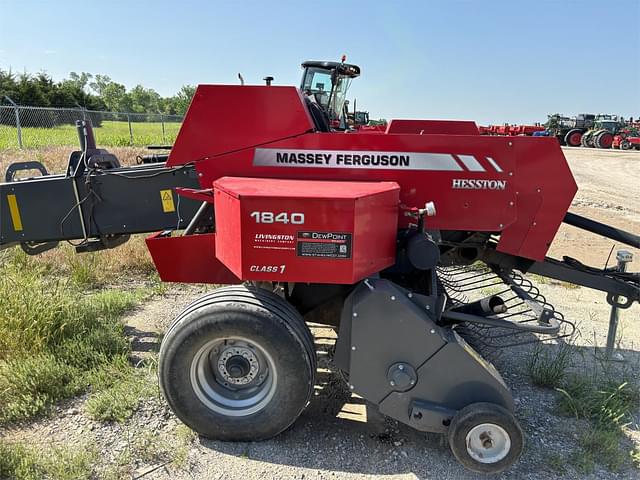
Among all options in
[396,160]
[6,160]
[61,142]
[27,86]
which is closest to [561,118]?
[61,142]

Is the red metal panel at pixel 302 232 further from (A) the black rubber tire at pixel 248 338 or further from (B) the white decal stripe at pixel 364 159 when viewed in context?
(B) the white decal stripe at pixel 364 159

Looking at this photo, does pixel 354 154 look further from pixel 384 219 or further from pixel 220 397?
pixel 220 397

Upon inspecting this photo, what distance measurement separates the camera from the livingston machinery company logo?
2869 millimetres

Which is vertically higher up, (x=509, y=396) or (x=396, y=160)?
(x=396, y=160)

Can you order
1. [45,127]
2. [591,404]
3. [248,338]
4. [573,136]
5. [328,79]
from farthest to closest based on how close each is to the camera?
[573,136], [45,127], [328,79], [591,404], [248,338]

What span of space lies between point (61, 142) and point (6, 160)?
6350mm

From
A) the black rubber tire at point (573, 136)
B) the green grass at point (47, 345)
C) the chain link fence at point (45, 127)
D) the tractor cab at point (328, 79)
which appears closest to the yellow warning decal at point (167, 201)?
the green grass at point (47, 345)

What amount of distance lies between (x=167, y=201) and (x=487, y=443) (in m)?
2.51

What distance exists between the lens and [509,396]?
2.54m

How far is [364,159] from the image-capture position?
2.87 m

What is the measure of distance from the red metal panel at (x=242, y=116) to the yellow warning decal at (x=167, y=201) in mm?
596

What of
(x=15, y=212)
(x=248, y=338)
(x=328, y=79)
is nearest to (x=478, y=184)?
(x=248, y=338)

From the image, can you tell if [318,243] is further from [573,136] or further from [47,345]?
[573,136]

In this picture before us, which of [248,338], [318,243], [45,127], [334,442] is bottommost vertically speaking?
[334,442]
